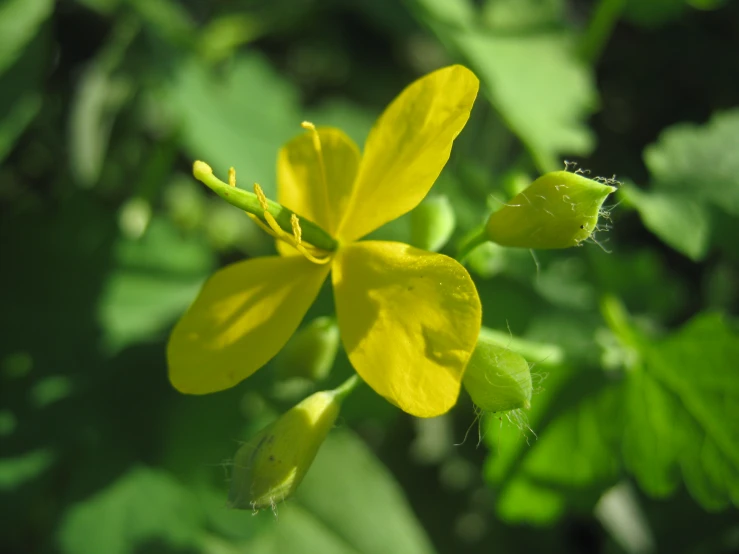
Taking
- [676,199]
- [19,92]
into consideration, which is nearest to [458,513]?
[676,199]

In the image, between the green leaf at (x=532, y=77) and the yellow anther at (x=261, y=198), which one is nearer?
the yellow anther at (x=261, y=198)

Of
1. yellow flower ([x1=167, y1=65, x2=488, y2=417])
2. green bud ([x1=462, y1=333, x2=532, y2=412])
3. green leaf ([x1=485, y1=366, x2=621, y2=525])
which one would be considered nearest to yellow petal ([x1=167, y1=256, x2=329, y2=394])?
yellow flower ([x1=167, y1=65, x2=488, y2=417])

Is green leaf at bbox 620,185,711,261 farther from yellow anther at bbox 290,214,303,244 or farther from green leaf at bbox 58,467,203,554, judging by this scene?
green leaf at bbox 58,467,203,554

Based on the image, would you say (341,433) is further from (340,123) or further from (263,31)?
(263,31)

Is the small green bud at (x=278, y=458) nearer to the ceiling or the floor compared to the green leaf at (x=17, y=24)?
nearer to the floor

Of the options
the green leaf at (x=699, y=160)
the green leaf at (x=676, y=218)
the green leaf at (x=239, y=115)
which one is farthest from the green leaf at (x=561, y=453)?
the green leaf at (x=239, y=115)

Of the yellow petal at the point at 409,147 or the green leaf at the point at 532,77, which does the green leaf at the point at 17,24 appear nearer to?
the green leaf at the point at 532,77

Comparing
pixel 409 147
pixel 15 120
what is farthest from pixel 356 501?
pixel 15 120
